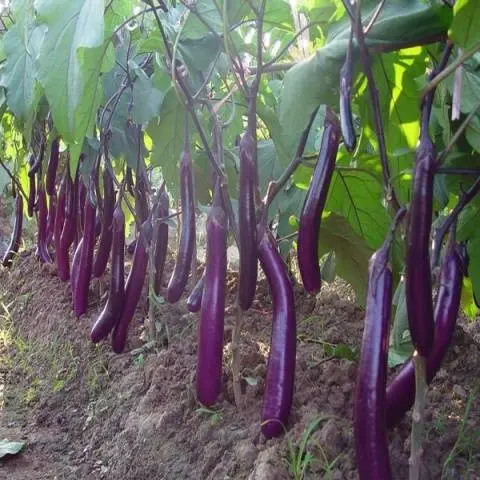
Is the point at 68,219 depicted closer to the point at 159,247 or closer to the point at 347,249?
the point at 159,247

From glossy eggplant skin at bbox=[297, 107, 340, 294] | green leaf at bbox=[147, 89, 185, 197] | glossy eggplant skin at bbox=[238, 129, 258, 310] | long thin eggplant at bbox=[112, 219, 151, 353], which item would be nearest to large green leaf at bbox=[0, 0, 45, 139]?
green leaf at bbox=[147, 89, 185, 197]

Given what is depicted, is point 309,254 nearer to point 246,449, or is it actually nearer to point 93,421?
point 246,449

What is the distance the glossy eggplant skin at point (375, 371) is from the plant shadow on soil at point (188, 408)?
24 cm

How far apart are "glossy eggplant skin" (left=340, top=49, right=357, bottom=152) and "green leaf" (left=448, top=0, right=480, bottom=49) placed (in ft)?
0.31

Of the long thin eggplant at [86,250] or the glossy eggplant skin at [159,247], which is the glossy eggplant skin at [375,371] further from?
the long thin eggplant at [86,250]

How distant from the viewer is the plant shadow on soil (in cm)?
91

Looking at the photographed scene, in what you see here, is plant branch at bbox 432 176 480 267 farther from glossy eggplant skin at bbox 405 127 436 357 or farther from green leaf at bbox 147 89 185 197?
green leaf at bbox 147 89 185 197

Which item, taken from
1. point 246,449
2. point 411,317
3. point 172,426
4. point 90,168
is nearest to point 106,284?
point 90,168

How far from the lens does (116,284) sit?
1380 millimetres

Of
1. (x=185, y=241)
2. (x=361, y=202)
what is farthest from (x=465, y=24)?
(x=185, y=241)

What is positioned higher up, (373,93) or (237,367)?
(373,93)

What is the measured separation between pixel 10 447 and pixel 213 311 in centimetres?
82

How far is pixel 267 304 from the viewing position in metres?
1.75

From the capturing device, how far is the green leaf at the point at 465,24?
586 millimetres
